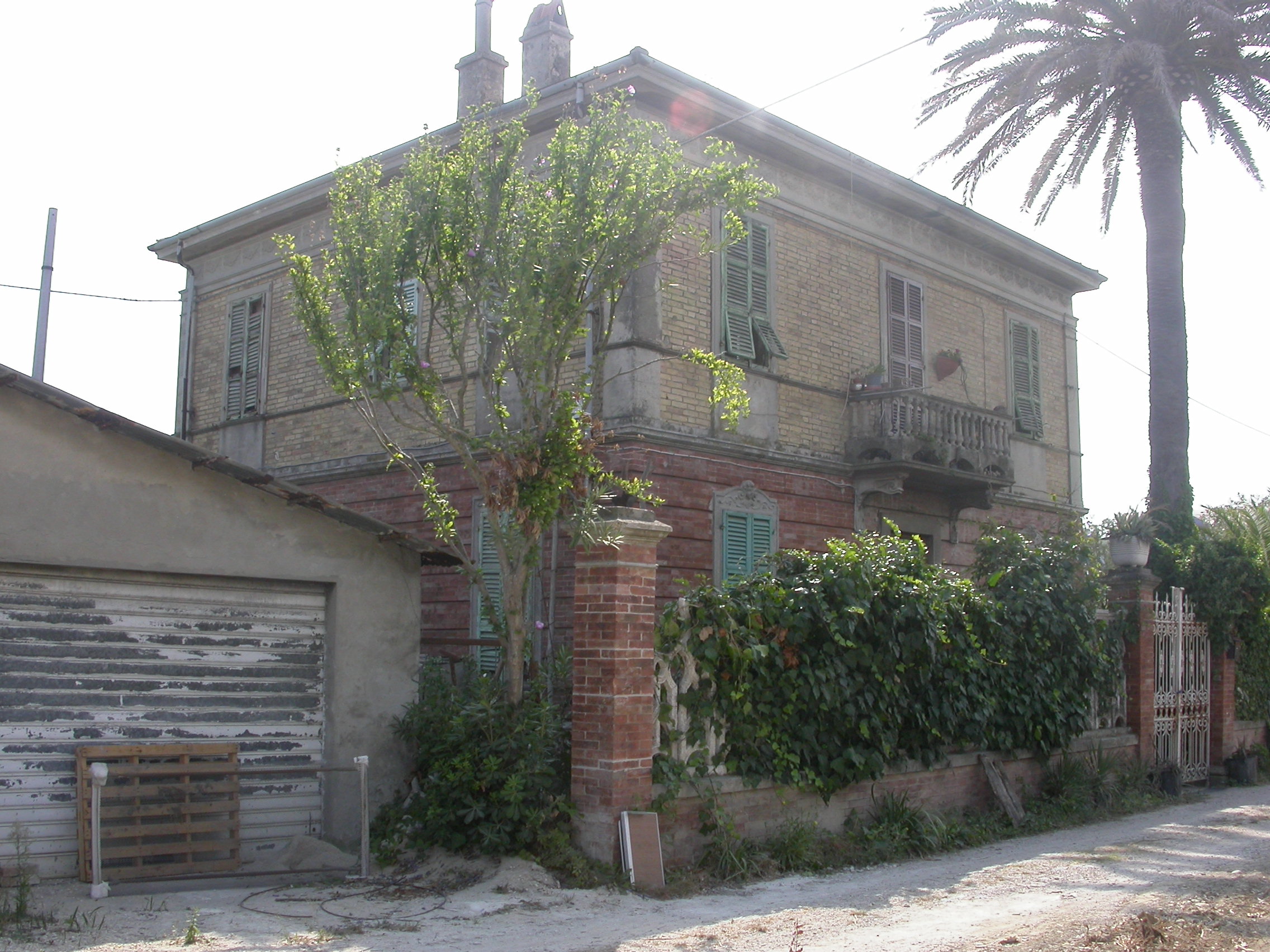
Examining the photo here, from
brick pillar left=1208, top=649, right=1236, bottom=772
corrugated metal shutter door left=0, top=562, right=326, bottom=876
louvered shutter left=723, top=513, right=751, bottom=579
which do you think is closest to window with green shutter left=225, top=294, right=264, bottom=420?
louvered shutter left=723, top=513, right=751, bottom=579

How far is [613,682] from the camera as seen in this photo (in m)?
8.54

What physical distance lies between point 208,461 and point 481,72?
9556 mm

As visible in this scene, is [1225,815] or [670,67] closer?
→ [1225,815]

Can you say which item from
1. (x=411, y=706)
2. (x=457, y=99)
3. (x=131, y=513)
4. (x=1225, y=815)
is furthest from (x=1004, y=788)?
(x=457, y=99)

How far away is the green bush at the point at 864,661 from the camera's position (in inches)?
368

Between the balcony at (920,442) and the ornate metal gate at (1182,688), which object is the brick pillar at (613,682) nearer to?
the balcony at (920,442)

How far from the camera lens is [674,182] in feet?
30.9

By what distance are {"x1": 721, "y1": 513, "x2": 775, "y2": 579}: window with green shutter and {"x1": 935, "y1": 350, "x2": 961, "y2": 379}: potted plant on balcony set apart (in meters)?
4.33

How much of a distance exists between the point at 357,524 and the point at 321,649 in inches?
40.9

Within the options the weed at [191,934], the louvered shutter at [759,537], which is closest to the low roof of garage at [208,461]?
the weed at [191,934]

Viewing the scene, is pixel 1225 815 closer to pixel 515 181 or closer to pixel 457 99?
pixel 515 181

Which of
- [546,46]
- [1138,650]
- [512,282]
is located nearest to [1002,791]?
[1138,650]

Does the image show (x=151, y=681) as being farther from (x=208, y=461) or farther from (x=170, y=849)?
(x=208, y=461)

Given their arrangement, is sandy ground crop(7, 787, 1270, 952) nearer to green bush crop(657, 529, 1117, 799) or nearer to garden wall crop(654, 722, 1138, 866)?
garden wall crop(654, 722, 1138, 866)
